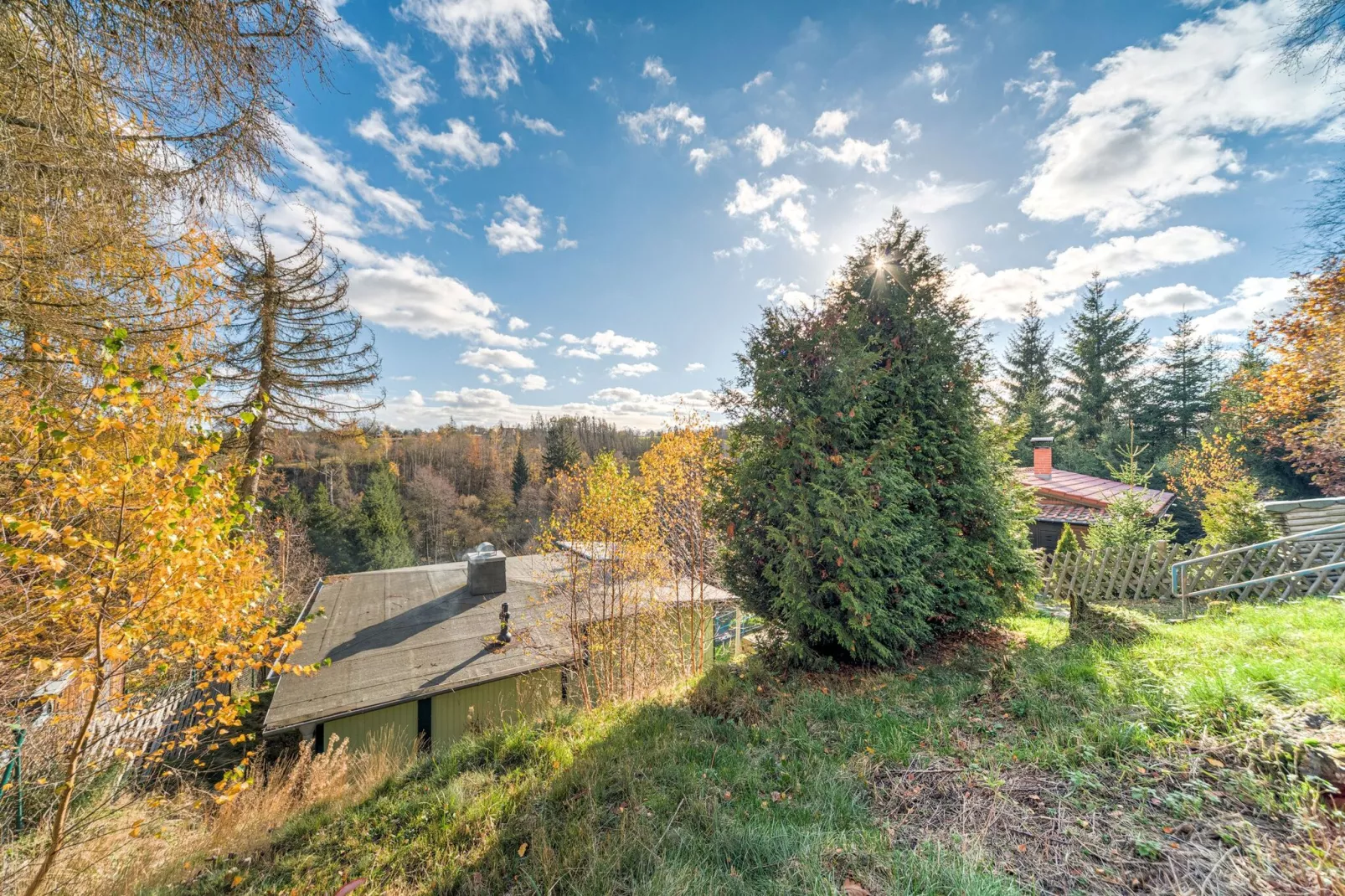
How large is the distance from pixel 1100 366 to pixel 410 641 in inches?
1312

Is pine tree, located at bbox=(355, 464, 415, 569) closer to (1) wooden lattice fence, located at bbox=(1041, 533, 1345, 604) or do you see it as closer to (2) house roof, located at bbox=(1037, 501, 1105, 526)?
(1) wooden lattice fence, located at bbox=(1041, 533, 1345, 604)

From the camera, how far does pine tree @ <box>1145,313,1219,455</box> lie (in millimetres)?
22078

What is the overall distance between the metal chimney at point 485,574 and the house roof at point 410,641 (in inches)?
9.4

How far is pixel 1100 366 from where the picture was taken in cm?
2395

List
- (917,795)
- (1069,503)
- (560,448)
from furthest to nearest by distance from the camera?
(560,448), (1069,503), (917,795)

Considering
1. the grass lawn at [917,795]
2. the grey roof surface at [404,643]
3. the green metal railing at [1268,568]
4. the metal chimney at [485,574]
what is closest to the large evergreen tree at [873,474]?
the grass lawn at [917,795]

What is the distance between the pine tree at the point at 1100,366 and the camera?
77.1ft

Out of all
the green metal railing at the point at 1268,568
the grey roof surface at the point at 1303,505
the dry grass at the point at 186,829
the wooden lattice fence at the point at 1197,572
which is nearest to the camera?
the dry grass at the point at 186,829

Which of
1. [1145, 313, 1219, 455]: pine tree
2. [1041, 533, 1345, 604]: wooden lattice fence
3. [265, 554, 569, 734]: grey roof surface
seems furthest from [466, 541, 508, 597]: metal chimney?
[1145, 313, 1219, 455]: pine tree

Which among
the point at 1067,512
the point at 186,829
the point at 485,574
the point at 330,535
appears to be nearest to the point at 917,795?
the point at 186,829

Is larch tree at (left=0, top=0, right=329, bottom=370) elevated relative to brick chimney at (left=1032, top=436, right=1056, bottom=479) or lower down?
elevated

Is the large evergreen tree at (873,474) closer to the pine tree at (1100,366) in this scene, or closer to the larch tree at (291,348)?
the larch tree at (291,348)

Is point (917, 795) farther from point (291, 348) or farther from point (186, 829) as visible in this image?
point (291, 348)

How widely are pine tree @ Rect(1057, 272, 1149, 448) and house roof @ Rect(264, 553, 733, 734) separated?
2532cm
